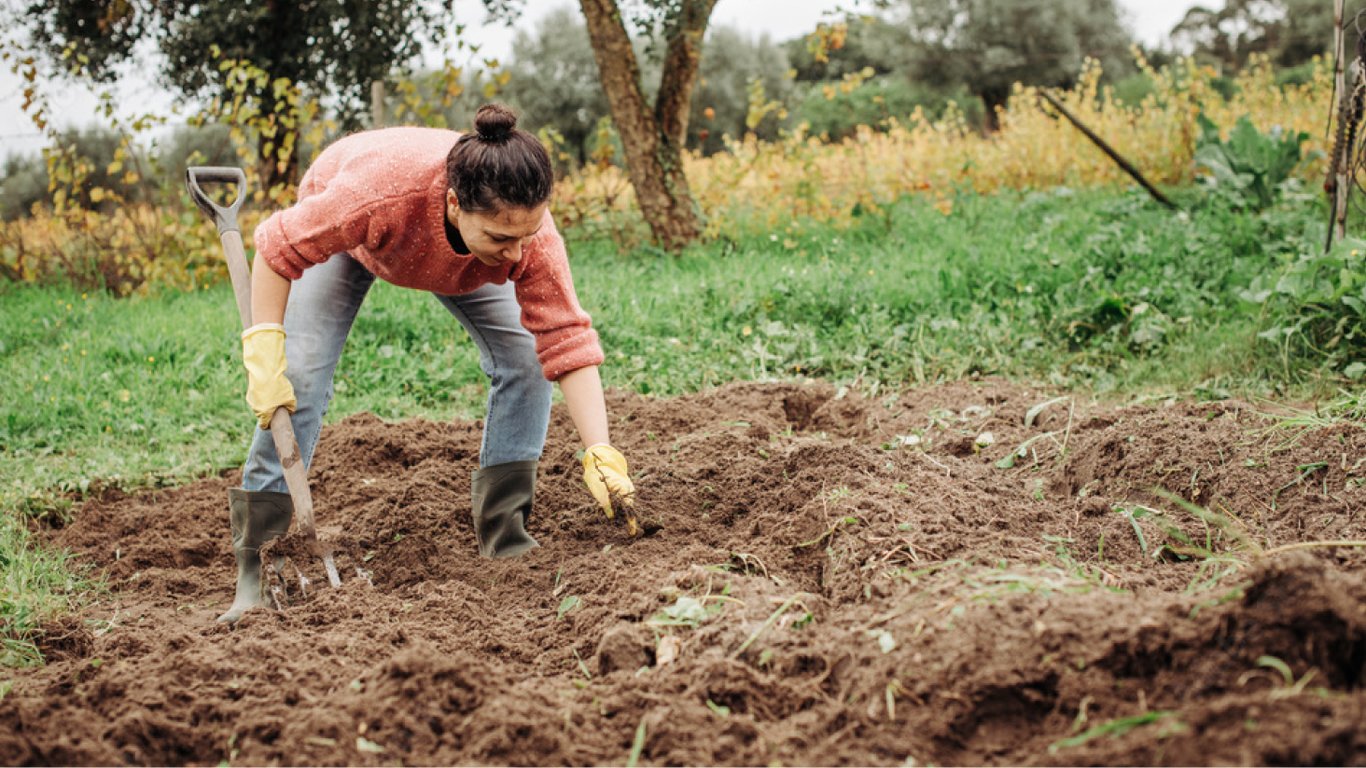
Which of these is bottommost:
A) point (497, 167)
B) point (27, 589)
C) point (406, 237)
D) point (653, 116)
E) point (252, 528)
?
point (27, 589)

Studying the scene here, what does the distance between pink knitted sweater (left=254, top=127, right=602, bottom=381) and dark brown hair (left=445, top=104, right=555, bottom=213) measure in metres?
0.15

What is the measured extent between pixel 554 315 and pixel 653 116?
4836 millimetres

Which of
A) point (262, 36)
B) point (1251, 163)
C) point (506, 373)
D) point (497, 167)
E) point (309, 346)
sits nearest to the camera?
point (497, 167)

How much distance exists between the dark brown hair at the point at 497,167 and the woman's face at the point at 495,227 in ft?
0.07

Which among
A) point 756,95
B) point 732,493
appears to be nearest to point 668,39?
point 756,95

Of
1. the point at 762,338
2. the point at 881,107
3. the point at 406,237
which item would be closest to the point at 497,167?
the point at 406,237

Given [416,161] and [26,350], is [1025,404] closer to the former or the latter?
[416,161]

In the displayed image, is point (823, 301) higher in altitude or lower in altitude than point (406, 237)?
lower

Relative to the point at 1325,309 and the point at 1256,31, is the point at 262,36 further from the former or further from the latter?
the point at 1256,31

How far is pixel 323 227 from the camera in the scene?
8.24 feet

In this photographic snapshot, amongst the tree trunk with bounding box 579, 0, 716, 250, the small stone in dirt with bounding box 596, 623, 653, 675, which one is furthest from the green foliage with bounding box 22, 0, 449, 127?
the small stone in dirt with bounding box 596, 623, 653, 675

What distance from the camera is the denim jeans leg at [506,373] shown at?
10.1 feet

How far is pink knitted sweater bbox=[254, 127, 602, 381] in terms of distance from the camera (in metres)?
2.54

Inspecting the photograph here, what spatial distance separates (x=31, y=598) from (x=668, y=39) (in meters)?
5.63
